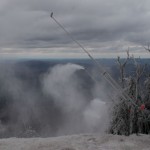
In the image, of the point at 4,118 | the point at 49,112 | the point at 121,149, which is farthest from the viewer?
the point at 49,112

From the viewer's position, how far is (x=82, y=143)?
16.2m

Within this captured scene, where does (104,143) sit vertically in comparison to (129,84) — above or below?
below

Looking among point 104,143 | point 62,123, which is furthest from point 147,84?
point 62,123

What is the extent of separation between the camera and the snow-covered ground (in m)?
15.7

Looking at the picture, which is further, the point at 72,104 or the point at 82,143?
the point at 72,104

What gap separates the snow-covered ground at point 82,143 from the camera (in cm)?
1568

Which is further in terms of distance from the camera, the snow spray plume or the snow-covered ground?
the snow spray plume

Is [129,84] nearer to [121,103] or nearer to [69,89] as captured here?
[121,103]

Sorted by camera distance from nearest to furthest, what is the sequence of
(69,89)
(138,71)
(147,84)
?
(138,71) < (147,84) < (69,89)

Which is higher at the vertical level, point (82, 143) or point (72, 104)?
point (82, 143)

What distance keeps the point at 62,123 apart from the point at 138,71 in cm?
6764

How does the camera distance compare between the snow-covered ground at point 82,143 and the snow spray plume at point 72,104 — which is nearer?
the snow-covered ground at point 82,143

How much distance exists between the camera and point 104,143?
16328mm

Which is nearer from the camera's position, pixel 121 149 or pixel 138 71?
pixel 121 149
